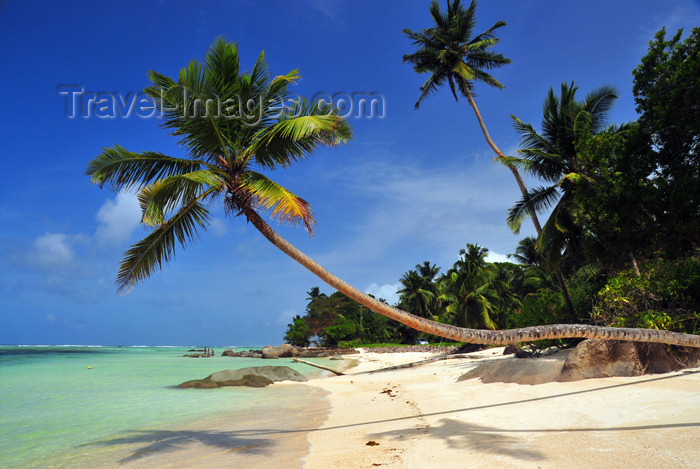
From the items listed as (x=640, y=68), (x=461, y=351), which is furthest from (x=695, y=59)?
(x=461, y=351)

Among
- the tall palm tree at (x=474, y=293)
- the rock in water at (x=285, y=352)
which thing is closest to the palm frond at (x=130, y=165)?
the tall palm tree at (x=474, y=293)

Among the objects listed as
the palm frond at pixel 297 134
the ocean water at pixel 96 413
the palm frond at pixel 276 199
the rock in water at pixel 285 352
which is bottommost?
the rock in water at pixel 285 352

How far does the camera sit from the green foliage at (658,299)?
893 cm

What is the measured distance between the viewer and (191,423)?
33.2ft

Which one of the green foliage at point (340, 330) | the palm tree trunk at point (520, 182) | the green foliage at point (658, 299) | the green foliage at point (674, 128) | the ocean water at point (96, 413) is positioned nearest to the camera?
the ocean water at point (96, 413)

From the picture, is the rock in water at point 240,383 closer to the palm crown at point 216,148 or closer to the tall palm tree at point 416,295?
the palm crown at point 216,148

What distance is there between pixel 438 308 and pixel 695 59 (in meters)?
43.9

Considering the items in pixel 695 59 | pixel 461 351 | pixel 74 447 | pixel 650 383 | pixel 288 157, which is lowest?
pixel 461 351

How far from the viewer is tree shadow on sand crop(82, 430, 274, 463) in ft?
23.3

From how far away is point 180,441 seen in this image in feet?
26.6

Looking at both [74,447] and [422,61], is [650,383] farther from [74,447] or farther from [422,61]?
[422,61]

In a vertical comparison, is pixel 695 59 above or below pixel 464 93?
below

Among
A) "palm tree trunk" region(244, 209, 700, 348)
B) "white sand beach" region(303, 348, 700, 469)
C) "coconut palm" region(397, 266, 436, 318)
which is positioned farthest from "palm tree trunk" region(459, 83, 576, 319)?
"coconut palm" region(397, 266, 436, 318)

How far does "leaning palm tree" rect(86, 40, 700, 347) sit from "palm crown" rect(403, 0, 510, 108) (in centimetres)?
1658
